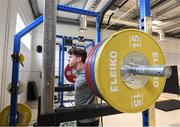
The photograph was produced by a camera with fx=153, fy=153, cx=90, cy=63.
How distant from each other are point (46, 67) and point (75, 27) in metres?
5.68

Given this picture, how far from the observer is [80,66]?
66.2 inches

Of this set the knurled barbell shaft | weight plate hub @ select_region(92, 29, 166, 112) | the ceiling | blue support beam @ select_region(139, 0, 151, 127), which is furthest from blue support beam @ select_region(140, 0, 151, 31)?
the ceiling

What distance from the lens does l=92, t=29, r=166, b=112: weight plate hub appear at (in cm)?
68

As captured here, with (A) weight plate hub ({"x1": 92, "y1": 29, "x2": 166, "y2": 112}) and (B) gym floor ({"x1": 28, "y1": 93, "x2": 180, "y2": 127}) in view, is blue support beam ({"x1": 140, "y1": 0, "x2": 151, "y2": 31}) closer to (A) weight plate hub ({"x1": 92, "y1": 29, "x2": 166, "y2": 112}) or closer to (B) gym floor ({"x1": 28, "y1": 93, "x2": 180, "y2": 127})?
(A) weight plate hub ({"x1": 92, "y1": 29, "x2": 166, "y2": 112})

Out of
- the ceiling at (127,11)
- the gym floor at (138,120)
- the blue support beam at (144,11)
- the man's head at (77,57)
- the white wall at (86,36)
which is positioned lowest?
the gym floor at (138,120)

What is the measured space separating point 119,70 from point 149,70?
0.44ft

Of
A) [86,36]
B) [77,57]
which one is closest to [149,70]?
[77,57]

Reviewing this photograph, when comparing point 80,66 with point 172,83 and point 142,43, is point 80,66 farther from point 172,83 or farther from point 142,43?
point 172,83

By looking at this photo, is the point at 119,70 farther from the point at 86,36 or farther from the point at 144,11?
the point at 86,36

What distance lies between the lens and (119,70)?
73 centimetres

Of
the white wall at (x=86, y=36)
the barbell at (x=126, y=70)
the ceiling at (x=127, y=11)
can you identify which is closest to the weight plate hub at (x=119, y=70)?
the barbell at (x=126, y=70)

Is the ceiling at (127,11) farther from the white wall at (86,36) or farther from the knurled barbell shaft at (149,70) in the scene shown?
the knurled barbell shaft at (149,70)

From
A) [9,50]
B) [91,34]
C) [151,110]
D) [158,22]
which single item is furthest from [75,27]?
[151,110]

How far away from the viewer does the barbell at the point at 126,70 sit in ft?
2.23
